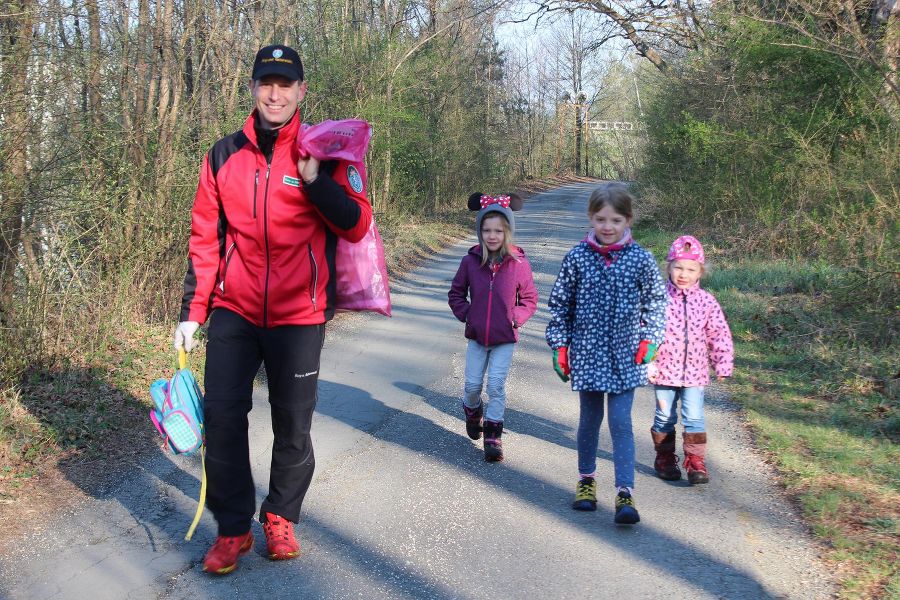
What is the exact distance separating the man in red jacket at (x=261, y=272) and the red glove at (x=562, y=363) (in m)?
1.47

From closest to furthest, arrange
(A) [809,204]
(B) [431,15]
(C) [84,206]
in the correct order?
(C) [84,206] → (A) [809,204] → (B) [431,15]

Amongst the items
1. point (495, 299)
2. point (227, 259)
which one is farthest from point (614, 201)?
point (227, 259)

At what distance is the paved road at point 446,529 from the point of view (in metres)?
3.90

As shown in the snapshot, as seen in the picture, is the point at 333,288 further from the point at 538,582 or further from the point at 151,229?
the point at 151,229

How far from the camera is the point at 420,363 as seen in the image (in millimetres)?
8617

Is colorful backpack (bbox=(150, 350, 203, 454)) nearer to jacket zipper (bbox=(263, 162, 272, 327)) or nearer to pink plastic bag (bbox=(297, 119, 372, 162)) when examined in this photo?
jacket zipper (bbox=(263, 162, 272, 327))

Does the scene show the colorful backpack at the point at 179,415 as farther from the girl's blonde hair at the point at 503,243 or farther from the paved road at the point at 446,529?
the girl's blonde hair at the point at 503,243

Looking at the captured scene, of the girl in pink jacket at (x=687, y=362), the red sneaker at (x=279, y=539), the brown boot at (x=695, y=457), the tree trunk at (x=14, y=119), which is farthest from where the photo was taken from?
the tree trunk at (x=14, y=119)

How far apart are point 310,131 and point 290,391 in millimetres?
1223

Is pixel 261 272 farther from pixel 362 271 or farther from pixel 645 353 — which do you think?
pixel 645 353

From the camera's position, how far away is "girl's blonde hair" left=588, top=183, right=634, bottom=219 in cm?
479

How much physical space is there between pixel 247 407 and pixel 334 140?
1328mm

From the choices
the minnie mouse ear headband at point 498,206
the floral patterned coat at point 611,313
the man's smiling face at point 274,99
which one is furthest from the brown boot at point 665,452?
the man's smiling face at point 274,99

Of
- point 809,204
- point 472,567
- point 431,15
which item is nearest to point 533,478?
point 472,567
